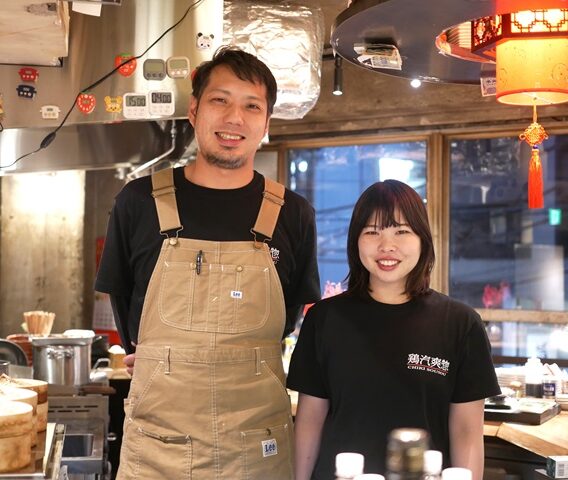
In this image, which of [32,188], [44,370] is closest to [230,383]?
[44,370]

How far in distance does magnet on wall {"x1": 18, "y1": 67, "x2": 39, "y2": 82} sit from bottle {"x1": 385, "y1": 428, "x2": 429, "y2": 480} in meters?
2.50

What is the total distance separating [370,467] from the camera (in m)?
2.13

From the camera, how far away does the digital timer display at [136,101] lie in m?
3.50

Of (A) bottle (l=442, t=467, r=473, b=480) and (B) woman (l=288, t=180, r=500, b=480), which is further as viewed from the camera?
(B) woman (l=288, t=180, r=500, b=480)

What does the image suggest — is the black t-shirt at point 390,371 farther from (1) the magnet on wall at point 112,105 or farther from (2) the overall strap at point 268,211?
(1) the magnet on wall at point 112,105

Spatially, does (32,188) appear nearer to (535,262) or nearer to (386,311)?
(535,262)

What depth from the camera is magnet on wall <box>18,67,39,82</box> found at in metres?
3.50

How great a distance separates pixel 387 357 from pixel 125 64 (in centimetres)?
190

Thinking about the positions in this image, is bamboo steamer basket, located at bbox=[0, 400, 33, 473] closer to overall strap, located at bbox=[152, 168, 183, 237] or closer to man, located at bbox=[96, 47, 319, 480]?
man, located at bbox=[96, 47, 319, 480]

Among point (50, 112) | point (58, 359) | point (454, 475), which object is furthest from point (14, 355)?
point (454, 475)

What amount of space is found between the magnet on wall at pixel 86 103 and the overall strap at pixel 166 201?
1141 millimetres

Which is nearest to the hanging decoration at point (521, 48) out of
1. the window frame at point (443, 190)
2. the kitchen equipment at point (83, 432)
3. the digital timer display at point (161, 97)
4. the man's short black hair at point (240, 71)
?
the man's short black hair at point (240, 71)

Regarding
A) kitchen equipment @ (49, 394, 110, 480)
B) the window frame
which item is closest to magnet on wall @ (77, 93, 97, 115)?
kitchen equipment @ (49, 394, 110, 480)

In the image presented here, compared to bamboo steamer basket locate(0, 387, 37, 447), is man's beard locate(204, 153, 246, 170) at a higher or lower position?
higher
